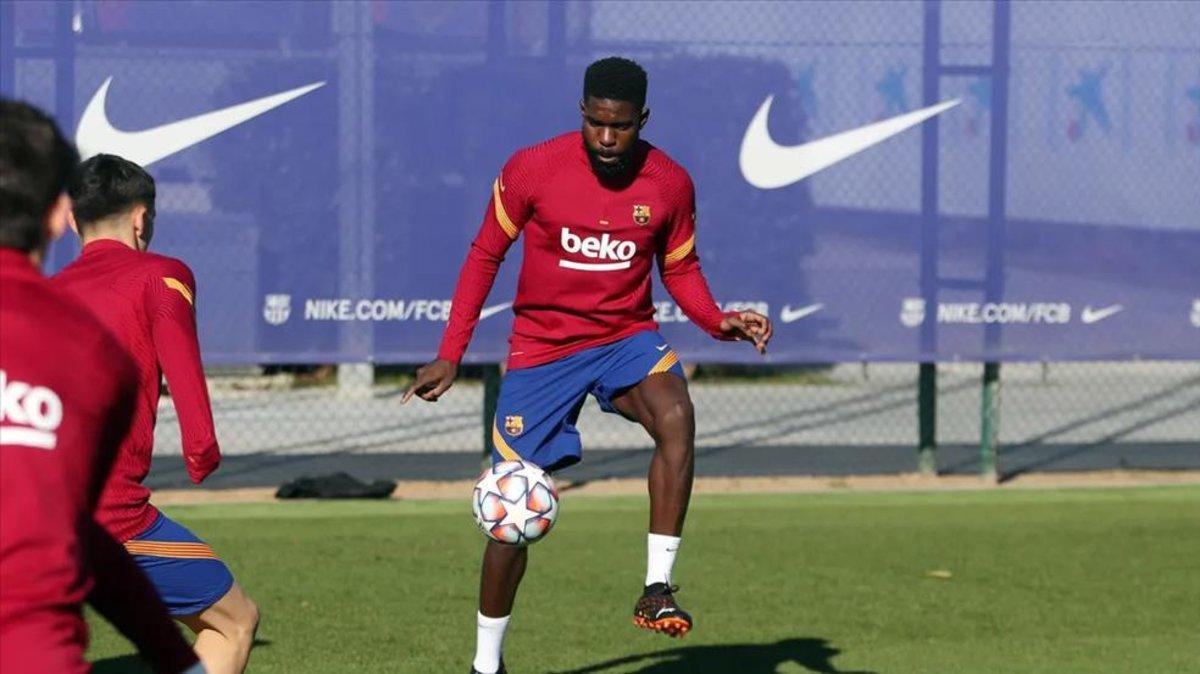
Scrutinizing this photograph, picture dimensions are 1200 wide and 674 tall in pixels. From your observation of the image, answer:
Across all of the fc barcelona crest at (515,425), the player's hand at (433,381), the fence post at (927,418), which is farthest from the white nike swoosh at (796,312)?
the player's hand at (433,381)

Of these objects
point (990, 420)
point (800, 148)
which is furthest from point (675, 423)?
point (990, 420)

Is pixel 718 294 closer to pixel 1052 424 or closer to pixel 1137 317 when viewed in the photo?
pixel 1137 317

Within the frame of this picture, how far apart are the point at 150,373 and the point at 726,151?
6.48m

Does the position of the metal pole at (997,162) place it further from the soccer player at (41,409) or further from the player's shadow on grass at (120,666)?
the soccer player at (41,409)

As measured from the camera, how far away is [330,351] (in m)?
11.0

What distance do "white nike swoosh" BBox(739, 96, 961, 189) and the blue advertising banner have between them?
1 cm

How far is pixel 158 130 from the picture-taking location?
→ 10.9 metres

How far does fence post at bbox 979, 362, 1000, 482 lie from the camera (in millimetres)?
11758

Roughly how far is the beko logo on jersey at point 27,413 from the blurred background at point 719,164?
7.90 meters

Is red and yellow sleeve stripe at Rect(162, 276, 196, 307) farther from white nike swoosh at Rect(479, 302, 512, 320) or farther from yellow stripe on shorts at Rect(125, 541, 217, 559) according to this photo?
white nike swoosh at Rect(479, 302, 512, 320)

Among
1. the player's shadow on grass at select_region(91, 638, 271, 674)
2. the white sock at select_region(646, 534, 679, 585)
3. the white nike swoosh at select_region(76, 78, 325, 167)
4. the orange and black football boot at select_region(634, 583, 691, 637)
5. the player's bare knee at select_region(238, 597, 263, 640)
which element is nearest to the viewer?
the player's bare knee at select_region(238, 597, 263, 640)

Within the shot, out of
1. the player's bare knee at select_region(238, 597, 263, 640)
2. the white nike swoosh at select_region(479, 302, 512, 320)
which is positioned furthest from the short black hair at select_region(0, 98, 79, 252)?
the white nike swoosh at select_region(479, 302, 512, 320)

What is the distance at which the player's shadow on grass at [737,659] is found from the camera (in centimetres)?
751

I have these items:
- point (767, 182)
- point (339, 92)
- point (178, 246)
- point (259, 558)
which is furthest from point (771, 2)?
point (259, 558)
